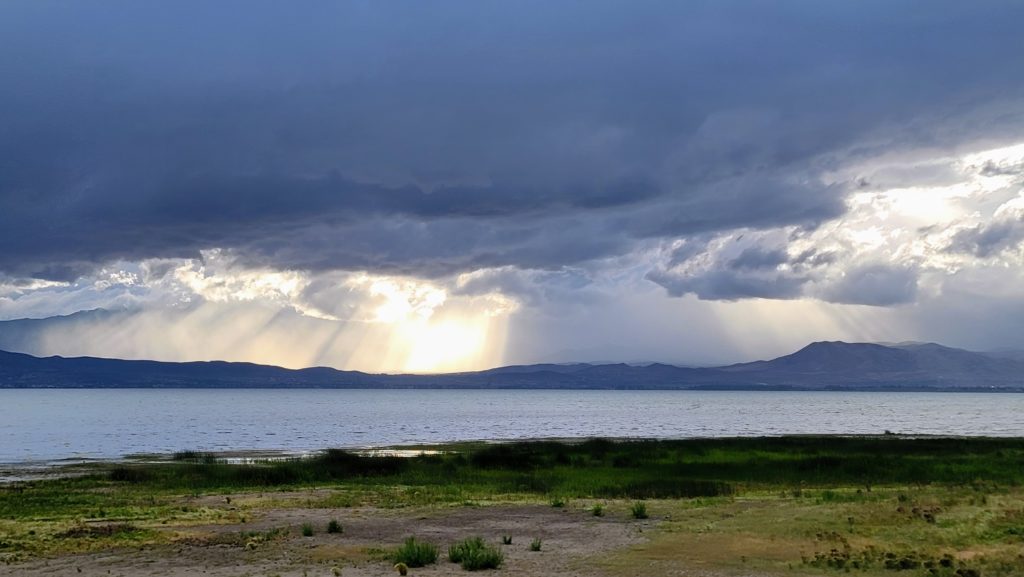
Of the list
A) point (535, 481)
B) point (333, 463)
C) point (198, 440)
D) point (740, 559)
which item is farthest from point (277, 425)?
point (740, 559)

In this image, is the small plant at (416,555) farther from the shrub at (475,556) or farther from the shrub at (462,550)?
the shrub at (475,556)

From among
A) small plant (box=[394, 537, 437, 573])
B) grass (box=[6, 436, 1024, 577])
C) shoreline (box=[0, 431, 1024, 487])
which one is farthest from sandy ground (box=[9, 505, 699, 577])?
shoreline (box=[0, 431, 1024, 487])

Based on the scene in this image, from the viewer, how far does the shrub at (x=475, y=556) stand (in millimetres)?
24219

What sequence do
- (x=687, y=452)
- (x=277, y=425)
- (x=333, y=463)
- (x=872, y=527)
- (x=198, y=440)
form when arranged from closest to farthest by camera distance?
(x=872, y=527)
(x=333, y=463)
(x=687, y=452)
(x=198, y=440)
(x=277, y=425)

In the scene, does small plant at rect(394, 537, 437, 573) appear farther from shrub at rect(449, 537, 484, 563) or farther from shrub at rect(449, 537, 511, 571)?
shrub at rect(449, 537, 511, 571)

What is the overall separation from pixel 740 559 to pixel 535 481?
26.7 m

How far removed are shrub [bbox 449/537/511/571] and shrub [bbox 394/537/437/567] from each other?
67 cm

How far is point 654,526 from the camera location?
3128 centimetres

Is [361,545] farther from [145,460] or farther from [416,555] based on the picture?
[145,460]

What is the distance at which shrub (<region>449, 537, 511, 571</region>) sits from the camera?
24.2m

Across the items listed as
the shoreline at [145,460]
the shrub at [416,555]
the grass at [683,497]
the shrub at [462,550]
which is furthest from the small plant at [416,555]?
the shoreline at [145,460]

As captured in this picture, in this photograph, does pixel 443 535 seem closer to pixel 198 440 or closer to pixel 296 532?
pixel 296 532

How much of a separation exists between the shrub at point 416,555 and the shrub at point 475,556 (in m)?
0.67

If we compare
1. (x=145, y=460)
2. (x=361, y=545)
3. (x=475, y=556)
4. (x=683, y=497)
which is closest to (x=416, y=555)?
(x=475, y=556)
